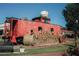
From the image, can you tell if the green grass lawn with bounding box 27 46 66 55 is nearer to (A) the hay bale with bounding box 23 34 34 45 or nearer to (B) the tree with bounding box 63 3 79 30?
(A) the hay bale with bounding box 23 34 34 45

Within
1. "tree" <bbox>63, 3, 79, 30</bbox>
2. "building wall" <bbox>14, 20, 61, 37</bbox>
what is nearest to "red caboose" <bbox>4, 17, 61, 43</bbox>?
"building wall" <bbox>14, 20, 61, 37</bbox>

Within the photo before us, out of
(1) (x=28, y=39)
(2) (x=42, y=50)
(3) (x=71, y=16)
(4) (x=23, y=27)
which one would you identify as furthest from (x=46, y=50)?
(3) (x=71, y=16)

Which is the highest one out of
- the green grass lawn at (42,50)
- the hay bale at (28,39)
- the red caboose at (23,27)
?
the red caboose at (23,27)

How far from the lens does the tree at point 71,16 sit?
10.9ft

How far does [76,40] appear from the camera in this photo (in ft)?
10.9

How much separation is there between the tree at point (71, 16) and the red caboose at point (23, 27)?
13 centimetres

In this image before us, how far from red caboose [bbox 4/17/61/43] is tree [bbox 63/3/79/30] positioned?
133mm

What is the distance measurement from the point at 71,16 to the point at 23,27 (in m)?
0.58

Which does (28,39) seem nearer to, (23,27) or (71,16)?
(23,27)

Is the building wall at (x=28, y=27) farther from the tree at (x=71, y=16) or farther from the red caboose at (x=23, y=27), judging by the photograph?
the tree at (x=71, y=16)

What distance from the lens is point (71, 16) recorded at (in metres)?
3.36

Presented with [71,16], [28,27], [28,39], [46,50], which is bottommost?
[46,50]

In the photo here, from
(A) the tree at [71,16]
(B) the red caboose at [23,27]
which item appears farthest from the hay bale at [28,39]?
(A) the tree at [71,16]

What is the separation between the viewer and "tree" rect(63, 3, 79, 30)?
10.9 feet
